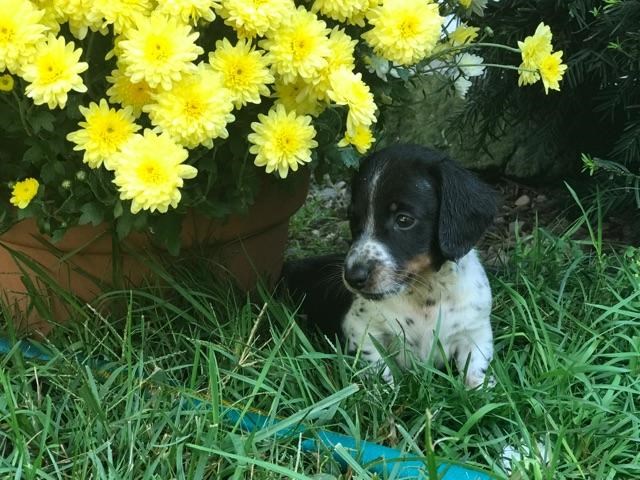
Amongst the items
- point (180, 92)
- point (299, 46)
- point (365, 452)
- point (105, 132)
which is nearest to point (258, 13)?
point (299, 46)

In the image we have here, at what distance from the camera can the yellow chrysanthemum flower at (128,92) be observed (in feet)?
7.52

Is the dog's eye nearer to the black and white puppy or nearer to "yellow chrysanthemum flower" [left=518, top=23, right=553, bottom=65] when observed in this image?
the black and white puppy

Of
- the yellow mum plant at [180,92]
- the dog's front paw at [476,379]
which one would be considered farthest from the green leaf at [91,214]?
the dog's front paw at [476,379]

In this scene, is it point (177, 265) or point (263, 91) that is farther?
point (177, 265)

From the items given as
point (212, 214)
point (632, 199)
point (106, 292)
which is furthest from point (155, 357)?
point (632, 199)

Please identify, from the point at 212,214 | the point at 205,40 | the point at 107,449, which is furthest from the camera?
the point at 212,214

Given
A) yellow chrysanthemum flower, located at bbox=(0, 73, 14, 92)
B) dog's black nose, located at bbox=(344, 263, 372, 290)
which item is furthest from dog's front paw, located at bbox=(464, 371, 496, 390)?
yellow chrysanthemum flower, located at bbox=(0, 73, 14, 92)

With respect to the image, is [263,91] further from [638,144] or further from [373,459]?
[638,144]

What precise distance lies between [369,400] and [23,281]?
51.1 inches

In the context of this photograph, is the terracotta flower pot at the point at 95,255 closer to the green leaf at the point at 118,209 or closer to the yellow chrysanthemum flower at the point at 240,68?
the green leaf at the point at 118,209

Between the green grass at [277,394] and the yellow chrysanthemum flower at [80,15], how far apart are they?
2.92 ft

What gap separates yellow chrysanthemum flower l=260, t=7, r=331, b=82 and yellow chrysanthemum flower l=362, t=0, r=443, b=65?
0.19 meters

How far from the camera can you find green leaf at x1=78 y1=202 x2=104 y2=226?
2553 mm

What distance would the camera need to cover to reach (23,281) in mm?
3027
